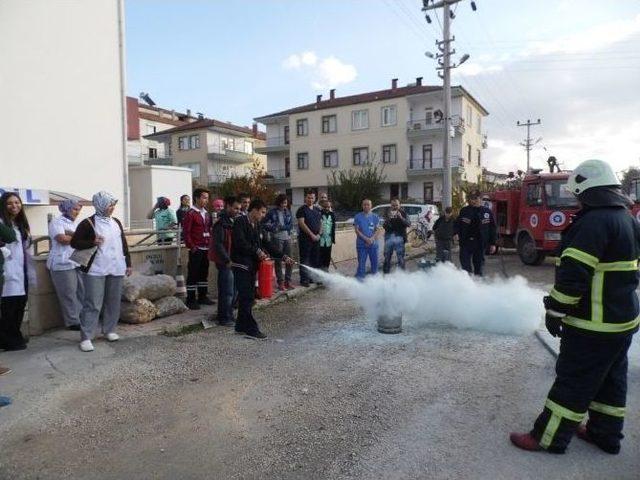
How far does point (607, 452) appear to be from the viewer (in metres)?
3.26

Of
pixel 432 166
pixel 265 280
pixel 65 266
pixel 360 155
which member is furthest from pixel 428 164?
pixel 65 266

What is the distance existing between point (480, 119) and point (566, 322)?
46.2 meters

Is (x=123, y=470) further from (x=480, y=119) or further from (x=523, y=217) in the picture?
(x=480, y=119)

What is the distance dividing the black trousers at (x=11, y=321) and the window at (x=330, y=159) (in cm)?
4007

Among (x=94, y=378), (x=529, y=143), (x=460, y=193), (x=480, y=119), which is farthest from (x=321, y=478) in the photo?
(x=529, y=143)

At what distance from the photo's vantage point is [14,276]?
532cm

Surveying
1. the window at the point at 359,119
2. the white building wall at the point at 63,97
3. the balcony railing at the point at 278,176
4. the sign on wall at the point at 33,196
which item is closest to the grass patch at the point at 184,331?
the sign on wall at the point at 33,196

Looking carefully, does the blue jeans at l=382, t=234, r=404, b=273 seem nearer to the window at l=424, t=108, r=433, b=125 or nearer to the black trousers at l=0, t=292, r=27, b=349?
the black trousers at l=0, t=292, r=27, b=349

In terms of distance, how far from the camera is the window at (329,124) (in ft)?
145

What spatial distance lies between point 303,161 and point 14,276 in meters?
41.8

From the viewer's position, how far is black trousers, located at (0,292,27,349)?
5355 millimetres

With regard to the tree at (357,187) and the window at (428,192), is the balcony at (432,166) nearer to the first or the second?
the window at (428,192)

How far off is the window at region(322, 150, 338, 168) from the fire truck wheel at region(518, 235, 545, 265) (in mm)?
32466

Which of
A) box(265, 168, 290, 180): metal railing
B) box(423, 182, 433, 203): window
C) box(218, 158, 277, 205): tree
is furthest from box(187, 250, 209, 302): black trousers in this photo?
box(265, 168, 290, 180): metal railing
